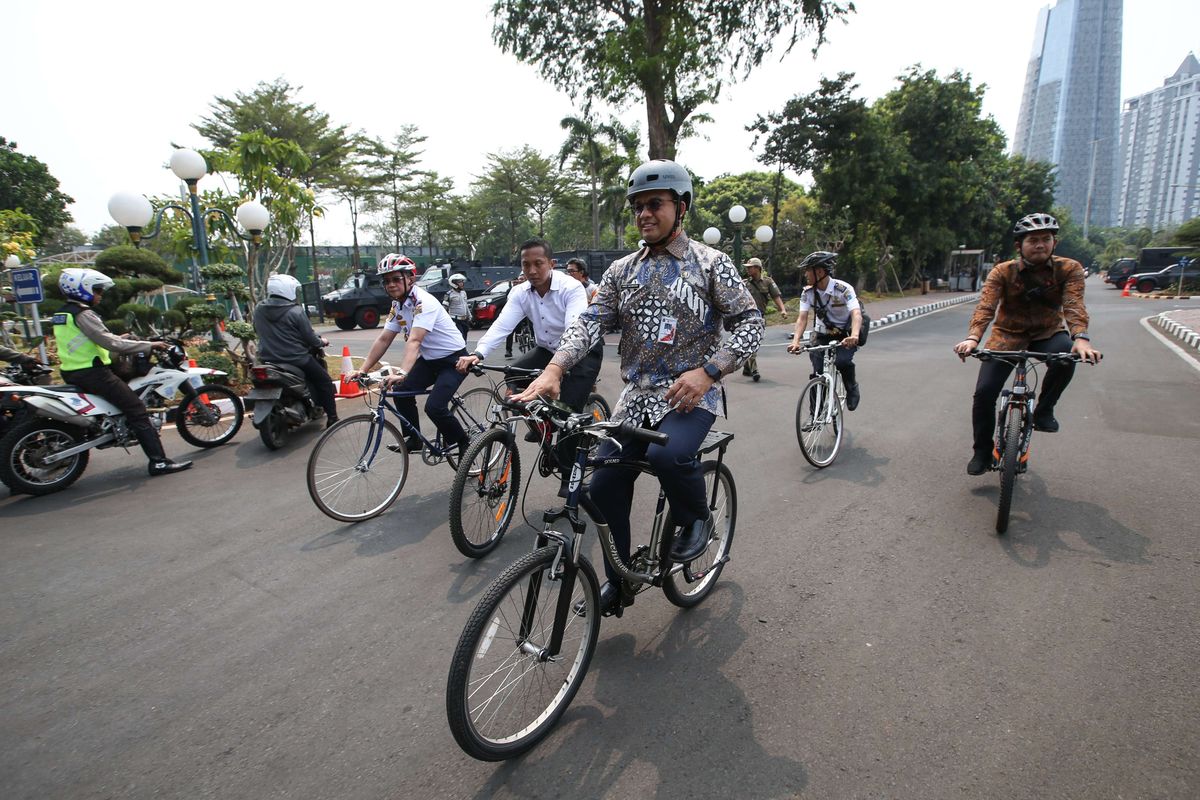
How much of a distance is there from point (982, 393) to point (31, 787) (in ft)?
17.9

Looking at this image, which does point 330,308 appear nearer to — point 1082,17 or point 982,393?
point 982,393

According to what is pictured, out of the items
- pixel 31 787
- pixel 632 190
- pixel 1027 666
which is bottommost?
pixel 1027 666

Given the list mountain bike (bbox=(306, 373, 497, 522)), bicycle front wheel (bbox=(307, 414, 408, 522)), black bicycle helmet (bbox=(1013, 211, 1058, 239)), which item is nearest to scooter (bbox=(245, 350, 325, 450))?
mountain bike (bbox=(306, 373, 497, 522))

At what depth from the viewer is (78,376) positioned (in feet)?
17.4

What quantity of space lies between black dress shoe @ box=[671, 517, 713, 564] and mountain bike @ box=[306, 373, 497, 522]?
2539 millimetres

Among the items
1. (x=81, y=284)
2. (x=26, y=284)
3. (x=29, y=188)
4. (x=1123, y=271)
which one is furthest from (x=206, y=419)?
(x=1123, y=271)

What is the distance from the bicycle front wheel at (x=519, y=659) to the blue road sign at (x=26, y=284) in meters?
9.80

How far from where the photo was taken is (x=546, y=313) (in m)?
4.78

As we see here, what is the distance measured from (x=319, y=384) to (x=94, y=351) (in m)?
1.92

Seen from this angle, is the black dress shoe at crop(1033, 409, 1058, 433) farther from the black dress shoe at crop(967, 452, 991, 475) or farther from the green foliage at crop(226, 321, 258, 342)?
the green foliage at crop(226, 321, 258, 342)

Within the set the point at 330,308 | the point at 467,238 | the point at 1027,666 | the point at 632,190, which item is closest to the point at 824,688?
the point at 1027,666

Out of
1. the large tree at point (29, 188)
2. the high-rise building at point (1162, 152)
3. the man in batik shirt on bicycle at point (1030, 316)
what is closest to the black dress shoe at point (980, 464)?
the man in batik shirt on bicycle at point (1030, 316)

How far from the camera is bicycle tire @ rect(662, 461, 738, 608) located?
3.08 meters

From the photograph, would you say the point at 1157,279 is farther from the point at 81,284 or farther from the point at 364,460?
the point at 81,284
